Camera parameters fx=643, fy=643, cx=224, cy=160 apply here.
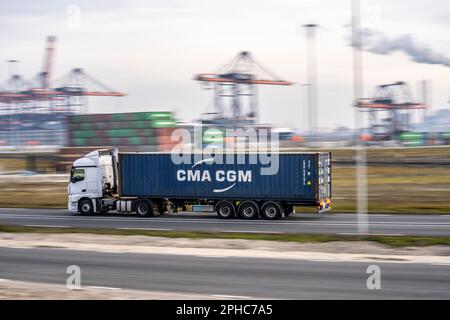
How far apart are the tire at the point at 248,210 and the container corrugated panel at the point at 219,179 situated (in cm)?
35

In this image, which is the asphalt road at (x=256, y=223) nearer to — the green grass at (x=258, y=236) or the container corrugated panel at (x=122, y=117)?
the green grass at (x=258, y=236)

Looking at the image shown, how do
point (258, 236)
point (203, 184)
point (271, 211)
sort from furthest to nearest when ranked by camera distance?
point (203, 184), point (271, 211), point (258, 236)

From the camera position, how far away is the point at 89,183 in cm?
3553

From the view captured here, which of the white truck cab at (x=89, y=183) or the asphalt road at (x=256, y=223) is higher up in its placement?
the white truck cab at (x=89, y=183)

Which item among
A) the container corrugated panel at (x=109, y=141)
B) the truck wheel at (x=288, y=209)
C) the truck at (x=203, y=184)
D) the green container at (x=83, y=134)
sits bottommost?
the truck wheel at (x=288, y=209)

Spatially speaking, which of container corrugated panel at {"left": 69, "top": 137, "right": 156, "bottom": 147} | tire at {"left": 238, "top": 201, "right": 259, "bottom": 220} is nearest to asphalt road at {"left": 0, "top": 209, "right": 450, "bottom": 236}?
tire at {"left": 238, "top": 201, "right": 259, "bottom": 220}

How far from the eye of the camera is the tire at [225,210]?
32894 mm

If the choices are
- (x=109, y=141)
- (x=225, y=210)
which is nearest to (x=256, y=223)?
(x=225, y=210)

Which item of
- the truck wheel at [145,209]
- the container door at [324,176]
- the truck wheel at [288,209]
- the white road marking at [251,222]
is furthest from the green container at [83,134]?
the container door at [324,176]

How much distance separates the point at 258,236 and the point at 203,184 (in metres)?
9.04

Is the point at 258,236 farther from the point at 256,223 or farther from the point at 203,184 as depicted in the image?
the point at 203,184

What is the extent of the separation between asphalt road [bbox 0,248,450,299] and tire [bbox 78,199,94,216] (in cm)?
1504

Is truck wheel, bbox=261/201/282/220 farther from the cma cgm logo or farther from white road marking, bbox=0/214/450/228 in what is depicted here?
the cma cgm logo

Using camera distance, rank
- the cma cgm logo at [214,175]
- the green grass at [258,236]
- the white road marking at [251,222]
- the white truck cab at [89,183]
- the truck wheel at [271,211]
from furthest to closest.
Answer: the white truck cab at [89,183], the cma cgm logo at [214,175], the truck wheel at [271,211], the white road marking at [251,222], the green grass at [258,236]
